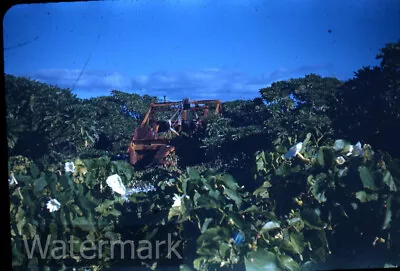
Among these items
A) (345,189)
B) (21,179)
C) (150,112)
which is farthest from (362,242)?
(21,179)

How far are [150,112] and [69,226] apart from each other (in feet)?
3.33

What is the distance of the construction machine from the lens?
8.96 feet

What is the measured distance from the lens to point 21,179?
2.89 metres

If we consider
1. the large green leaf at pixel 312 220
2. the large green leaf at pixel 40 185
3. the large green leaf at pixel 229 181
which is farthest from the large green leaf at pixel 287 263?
the large green leaf at pixel 40 185

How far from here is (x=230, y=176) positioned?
121 inches

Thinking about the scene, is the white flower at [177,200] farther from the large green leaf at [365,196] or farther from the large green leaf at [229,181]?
the large green leaf at [365,196]

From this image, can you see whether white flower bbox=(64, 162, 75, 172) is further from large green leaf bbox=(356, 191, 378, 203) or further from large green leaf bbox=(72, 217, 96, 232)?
large green leaf bbox=(356, 191, 378, 203)

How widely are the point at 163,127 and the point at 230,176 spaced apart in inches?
26.4

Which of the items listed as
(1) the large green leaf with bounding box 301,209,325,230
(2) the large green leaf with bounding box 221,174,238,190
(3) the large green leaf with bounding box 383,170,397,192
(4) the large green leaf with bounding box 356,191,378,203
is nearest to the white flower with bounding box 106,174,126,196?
(2) the large green leaf with bounding box 221,174,238,190

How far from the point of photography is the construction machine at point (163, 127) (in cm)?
273

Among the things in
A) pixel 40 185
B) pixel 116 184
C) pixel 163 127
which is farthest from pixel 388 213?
pixel 40 185

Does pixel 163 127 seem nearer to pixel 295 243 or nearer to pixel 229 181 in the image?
pixel 229 181

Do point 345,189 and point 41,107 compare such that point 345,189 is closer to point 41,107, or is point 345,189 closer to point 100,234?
point 100,234

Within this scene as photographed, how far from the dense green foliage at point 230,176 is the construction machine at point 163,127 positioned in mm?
59
